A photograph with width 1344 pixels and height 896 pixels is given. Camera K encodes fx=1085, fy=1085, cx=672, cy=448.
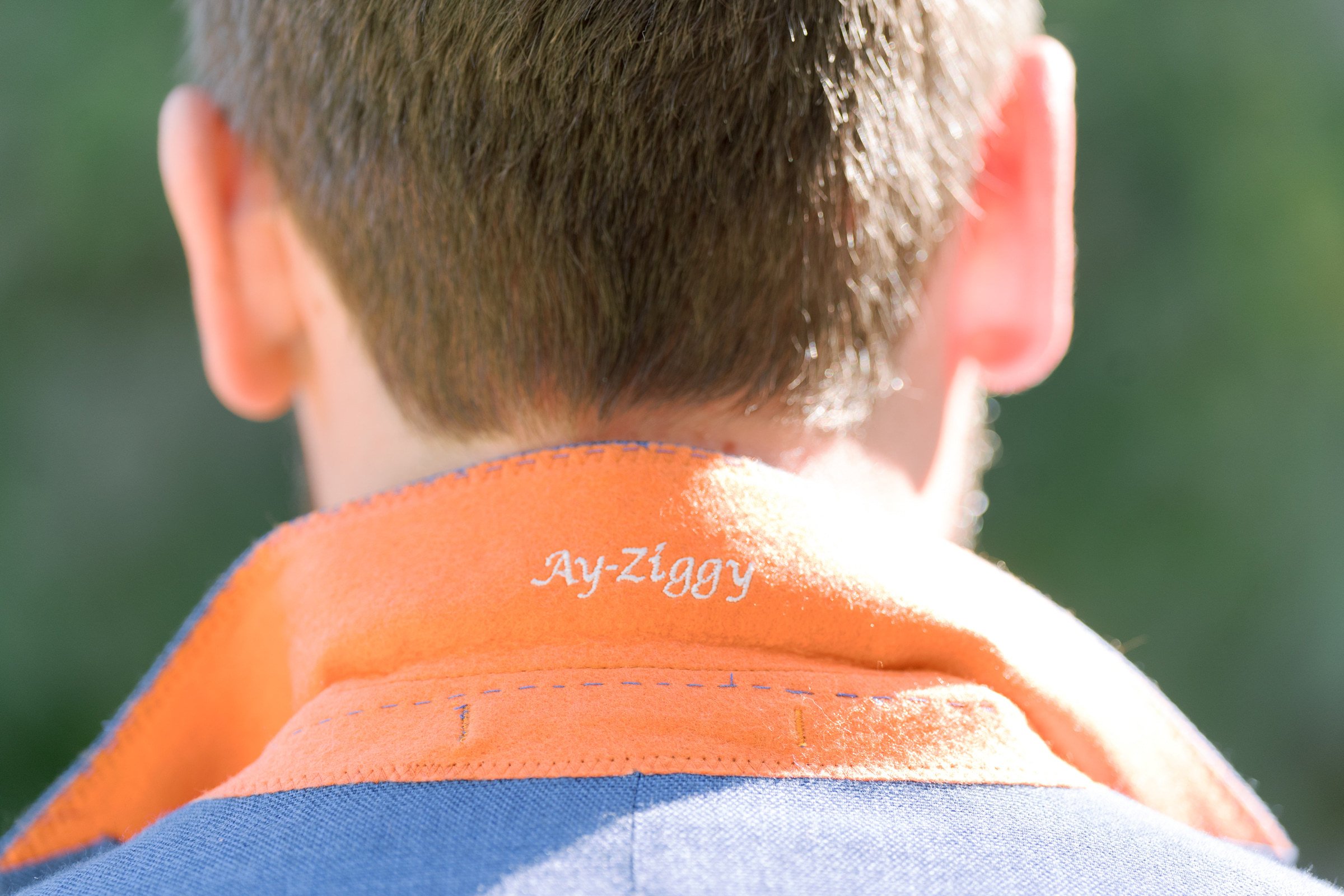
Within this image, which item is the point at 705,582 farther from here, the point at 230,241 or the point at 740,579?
the point at 230,241

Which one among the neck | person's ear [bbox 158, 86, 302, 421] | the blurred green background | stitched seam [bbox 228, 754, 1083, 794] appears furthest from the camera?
the blurred green background

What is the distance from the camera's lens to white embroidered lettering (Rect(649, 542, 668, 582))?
64 centimetres

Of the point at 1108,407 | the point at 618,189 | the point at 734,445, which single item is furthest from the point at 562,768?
the point at 1108,407

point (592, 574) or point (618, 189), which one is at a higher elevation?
point (618, 189)

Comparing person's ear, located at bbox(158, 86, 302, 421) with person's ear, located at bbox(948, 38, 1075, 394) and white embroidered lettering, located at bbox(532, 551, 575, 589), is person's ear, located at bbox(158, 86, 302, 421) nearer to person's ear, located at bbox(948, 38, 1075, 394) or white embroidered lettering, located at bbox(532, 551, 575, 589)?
white embroidered lettering, located at bbox(532, 551, 575, 589)

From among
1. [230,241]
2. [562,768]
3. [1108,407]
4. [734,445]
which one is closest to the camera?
[562,768]

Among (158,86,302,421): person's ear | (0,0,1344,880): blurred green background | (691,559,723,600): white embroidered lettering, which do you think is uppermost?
(158,86,302,421): person's ear

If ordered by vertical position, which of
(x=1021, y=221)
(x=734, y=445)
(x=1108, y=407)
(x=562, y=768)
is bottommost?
(x=1108, y=407)

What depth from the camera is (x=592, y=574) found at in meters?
0.64

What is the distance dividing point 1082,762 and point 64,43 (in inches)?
86.6

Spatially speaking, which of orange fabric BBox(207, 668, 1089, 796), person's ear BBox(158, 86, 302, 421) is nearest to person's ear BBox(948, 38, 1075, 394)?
orange fabric BBox(207, 668, 1089, 796)

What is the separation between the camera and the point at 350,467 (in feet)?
2.66

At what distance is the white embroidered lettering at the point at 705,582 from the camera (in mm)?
635

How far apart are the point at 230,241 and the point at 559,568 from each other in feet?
1.42
